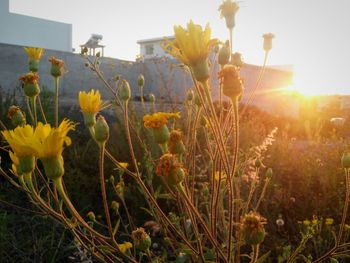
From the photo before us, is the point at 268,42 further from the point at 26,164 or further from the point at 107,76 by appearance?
the point at 107,76

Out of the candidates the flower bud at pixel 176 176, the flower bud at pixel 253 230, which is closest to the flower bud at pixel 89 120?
the flower bud at pixel 176 176

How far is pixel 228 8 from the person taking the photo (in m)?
2.17

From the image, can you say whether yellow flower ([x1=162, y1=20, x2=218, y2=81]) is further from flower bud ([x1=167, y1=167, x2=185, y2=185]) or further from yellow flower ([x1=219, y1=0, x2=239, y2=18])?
yellow flower ([x1=219, y1=0, x2=239, y2=18])

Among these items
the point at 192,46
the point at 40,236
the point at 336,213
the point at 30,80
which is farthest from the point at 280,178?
the point at 192,46

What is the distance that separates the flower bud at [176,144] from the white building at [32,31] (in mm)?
23338

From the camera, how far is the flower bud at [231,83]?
4.43 feet

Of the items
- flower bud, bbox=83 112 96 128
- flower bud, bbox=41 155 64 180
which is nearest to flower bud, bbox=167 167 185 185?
flower bud, bbox=41 155 64 180

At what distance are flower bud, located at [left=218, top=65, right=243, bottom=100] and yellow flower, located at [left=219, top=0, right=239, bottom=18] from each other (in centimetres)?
88

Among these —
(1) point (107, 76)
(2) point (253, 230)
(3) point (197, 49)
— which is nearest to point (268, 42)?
(3) point (197, 49)

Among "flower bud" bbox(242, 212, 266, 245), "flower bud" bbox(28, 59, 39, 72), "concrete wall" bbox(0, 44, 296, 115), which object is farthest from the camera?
"concrete wall" bbox(0, 44, 296, 115)

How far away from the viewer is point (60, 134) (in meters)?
1.26

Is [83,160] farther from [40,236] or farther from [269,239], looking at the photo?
[269,239]

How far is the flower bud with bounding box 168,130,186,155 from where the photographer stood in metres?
1.65

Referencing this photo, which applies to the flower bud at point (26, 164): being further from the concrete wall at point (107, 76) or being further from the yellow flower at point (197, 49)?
the concrete wall at point (107, 76)
